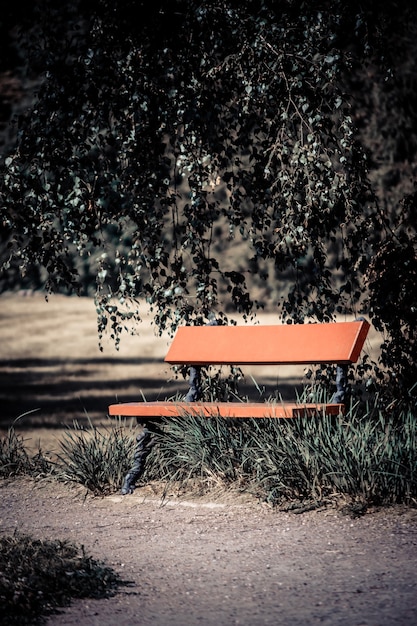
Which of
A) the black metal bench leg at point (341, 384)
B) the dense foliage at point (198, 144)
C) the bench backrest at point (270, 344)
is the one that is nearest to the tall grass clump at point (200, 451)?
the bench backrest at point (270, 344)

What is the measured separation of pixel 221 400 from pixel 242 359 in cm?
70

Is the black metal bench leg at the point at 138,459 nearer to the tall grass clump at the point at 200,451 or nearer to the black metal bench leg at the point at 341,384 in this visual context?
the tall grass clump at the point at 200,451

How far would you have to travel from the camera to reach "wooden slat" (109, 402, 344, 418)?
15.0 feet

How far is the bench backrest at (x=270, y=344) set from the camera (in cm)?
503

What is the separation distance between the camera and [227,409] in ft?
16.0

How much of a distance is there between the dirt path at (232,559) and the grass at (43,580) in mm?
66

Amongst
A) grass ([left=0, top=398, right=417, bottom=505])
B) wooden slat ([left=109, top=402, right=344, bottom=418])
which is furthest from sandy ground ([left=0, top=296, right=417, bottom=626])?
wooden slat ([left=109, top=402, right=344, bottom=418])

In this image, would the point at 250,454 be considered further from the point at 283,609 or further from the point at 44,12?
the point at 44,12

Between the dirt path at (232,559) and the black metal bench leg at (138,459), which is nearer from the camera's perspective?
the dirt path at (232,559)

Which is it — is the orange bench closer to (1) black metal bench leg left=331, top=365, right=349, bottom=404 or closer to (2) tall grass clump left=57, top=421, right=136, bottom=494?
(1) black metal bench leg left=331, top=365, right=349, bottom=404

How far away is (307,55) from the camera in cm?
539

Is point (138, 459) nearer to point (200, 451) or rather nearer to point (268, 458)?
point (200, 451)

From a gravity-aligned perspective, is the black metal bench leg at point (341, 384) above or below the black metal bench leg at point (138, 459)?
above

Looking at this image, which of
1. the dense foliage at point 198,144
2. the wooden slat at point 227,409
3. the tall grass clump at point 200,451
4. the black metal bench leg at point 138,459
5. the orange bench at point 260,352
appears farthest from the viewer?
the dense foliage at point 198,144
